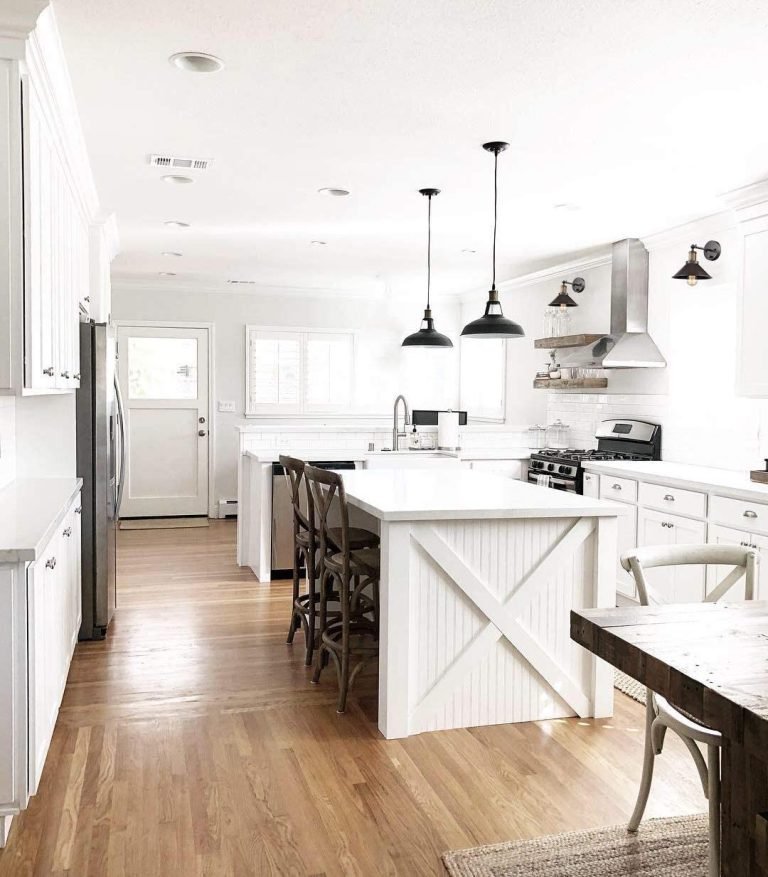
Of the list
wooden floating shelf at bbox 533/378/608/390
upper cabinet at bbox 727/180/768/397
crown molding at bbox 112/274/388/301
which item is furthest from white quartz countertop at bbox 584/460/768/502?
crown molding at bbox 112/274/388/301

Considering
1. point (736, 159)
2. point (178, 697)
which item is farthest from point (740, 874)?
point (736, 159)

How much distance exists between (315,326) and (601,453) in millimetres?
4025

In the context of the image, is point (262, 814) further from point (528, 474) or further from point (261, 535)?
point (528, 474)

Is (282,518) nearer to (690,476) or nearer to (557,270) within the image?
(690,476)

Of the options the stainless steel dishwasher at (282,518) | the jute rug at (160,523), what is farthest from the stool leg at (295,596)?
the jute rug at (160,523)

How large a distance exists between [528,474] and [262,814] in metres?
4.21

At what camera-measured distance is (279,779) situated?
106 inches

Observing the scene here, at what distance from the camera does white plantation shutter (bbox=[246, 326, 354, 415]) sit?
8703mm

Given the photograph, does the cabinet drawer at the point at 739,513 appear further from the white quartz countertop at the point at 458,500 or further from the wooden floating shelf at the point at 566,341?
the wooden floating shelf at the point at 566,341

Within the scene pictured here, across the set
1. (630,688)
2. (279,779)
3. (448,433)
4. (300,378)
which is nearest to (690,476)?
(630,688)

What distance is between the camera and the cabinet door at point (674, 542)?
433 cm

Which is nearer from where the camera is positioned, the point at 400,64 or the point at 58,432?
the point at 400,64

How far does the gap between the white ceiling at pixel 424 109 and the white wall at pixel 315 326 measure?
111 inches

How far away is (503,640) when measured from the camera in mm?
3184
